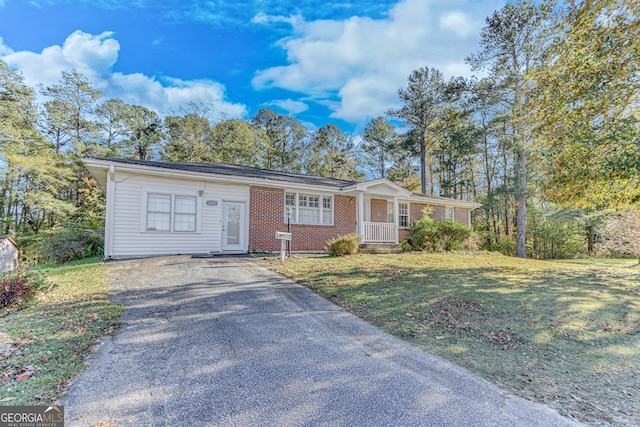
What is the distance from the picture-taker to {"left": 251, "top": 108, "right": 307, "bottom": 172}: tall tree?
28688 millimetres

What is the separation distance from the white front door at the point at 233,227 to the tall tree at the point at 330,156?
19461mm

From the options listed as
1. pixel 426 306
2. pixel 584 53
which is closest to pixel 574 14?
pixel 584 53

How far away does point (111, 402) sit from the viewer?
227 centimetres

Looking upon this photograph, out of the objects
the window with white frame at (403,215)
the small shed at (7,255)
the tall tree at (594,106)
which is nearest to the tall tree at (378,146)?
the window with white frame at (403,215)

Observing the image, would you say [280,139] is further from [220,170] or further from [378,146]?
[220,170]

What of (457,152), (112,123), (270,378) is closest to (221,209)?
(270,378)

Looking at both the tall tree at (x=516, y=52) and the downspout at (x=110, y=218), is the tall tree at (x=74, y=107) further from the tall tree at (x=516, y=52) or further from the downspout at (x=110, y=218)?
the tall tree at (x=516, y=52)

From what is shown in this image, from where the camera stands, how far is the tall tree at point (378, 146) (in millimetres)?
29891

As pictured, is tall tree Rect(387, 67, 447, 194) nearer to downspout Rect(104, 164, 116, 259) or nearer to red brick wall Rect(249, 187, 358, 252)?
red brick wall Rect(249, 187, 358, 252)

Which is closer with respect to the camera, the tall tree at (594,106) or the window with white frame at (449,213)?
the tall tree at (594,106)

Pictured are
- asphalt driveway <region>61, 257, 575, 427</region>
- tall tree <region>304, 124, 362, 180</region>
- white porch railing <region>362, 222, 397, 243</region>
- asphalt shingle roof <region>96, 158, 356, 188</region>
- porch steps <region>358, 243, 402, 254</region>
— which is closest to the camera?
asphalt driveway <region>61, 257, 575, 427</region>

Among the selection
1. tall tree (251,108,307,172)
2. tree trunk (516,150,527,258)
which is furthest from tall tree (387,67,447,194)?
→ tall tree (251,108,307,172)

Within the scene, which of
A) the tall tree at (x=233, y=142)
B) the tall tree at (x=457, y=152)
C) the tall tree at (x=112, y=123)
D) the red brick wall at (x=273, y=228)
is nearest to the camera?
the red brick wall at (x=273, y=228)

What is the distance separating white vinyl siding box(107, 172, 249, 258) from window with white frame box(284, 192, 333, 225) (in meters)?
2.01
